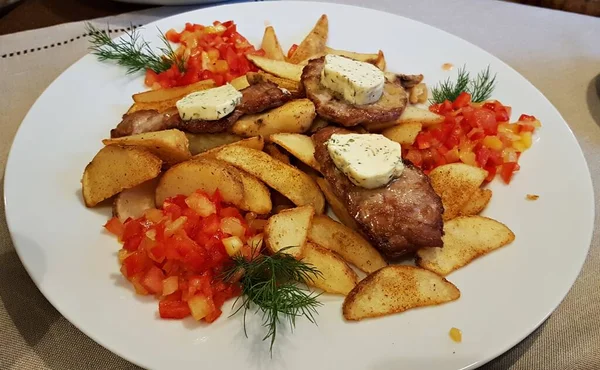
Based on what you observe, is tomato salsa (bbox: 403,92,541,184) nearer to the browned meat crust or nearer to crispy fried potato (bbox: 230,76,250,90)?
the browned meat crust

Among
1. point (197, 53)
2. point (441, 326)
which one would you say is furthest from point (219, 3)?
point (441, 326)

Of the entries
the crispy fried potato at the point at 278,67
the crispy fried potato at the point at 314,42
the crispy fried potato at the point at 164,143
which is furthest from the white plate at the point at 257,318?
the crispy fried potato at the point at 314,42

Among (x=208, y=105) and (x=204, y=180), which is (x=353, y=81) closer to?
(x=208, y=105)

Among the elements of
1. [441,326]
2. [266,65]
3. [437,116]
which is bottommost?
[441,326]

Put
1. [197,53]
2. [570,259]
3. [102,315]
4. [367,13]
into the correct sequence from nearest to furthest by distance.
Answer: [102,315], [570,259], [197,53], [367,13]

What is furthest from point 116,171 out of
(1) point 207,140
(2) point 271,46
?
(2) point 271,46

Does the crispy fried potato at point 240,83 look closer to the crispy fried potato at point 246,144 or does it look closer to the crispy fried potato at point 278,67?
the crispy fried potato at point 278,67

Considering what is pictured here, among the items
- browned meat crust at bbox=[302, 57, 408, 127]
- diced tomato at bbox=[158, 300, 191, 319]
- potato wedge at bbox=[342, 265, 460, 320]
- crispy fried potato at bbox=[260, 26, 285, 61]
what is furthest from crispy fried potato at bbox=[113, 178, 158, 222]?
crispy fried potato at bbox=[260, 26, 285, 61]

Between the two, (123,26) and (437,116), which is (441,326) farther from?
(123,26)
